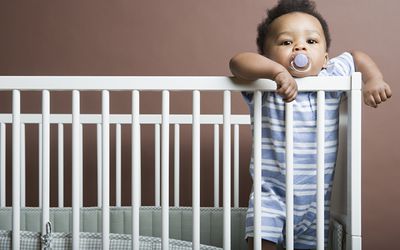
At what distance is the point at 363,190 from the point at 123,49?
3.09ft

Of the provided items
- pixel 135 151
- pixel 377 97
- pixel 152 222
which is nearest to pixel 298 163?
pixel 377 97

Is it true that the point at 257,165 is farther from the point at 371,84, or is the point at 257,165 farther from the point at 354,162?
the point at 371,84

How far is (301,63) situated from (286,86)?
18 cm

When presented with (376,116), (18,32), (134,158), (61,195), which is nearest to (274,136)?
(134,158)

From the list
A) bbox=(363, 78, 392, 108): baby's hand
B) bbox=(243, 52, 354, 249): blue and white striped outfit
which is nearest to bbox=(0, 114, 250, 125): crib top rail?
bbox=(243, 52, 354, 249): blue and white striped outfit

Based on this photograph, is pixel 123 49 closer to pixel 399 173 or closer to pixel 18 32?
pixel 18 32

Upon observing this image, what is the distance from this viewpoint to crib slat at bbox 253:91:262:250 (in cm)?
106

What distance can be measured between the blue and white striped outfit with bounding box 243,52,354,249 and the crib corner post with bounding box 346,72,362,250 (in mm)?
102

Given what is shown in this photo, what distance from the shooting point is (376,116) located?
2090mm

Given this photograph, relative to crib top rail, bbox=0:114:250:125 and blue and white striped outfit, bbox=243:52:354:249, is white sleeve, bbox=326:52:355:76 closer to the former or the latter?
blue and white striped outfit, bbox=243:52:354:249

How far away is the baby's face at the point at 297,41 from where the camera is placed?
1233 mm

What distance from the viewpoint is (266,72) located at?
106cm

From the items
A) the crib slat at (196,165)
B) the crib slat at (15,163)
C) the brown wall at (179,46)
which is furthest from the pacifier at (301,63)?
the brown wall at (179,46)

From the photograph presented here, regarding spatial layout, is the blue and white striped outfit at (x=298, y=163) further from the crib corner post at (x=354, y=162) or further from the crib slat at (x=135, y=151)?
the crib slat at (x=135, y=151)
